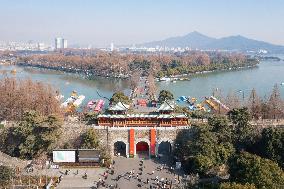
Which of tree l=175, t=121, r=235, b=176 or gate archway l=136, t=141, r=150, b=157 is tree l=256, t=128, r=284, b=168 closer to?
tree l=175, t=121, r=235, b=176

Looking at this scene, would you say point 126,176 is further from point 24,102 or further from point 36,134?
point 24,102

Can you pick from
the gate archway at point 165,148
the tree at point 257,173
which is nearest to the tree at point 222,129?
the gate archway at point 165,148

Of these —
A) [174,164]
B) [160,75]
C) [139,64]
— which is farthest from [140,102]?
[139,64]

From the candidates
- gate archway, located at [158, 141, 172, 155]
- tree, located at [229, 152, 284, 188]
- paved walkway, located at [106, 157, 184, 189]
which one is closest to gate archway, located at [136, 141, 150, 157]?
gate archway, located at [158, 141, 172, 155]

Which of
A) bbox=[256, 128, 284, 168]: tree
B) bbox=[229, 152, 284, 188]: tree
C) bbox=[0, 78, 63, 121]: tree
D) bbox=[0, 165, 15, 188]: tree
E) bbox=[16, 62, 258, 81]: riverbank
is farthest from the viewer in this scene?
bbox=[16, 62, 258, 81]: riverbank

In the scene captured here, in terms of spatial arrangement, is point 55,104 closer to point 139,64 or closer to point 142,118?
point 142,118

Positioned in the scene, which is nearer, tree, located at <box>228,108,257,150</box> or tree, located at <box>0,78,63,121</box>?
tree, located at <box>228,108,257,150</box>

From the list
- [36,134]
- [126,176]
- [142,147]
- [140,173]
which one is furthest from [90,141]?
[140,173]
